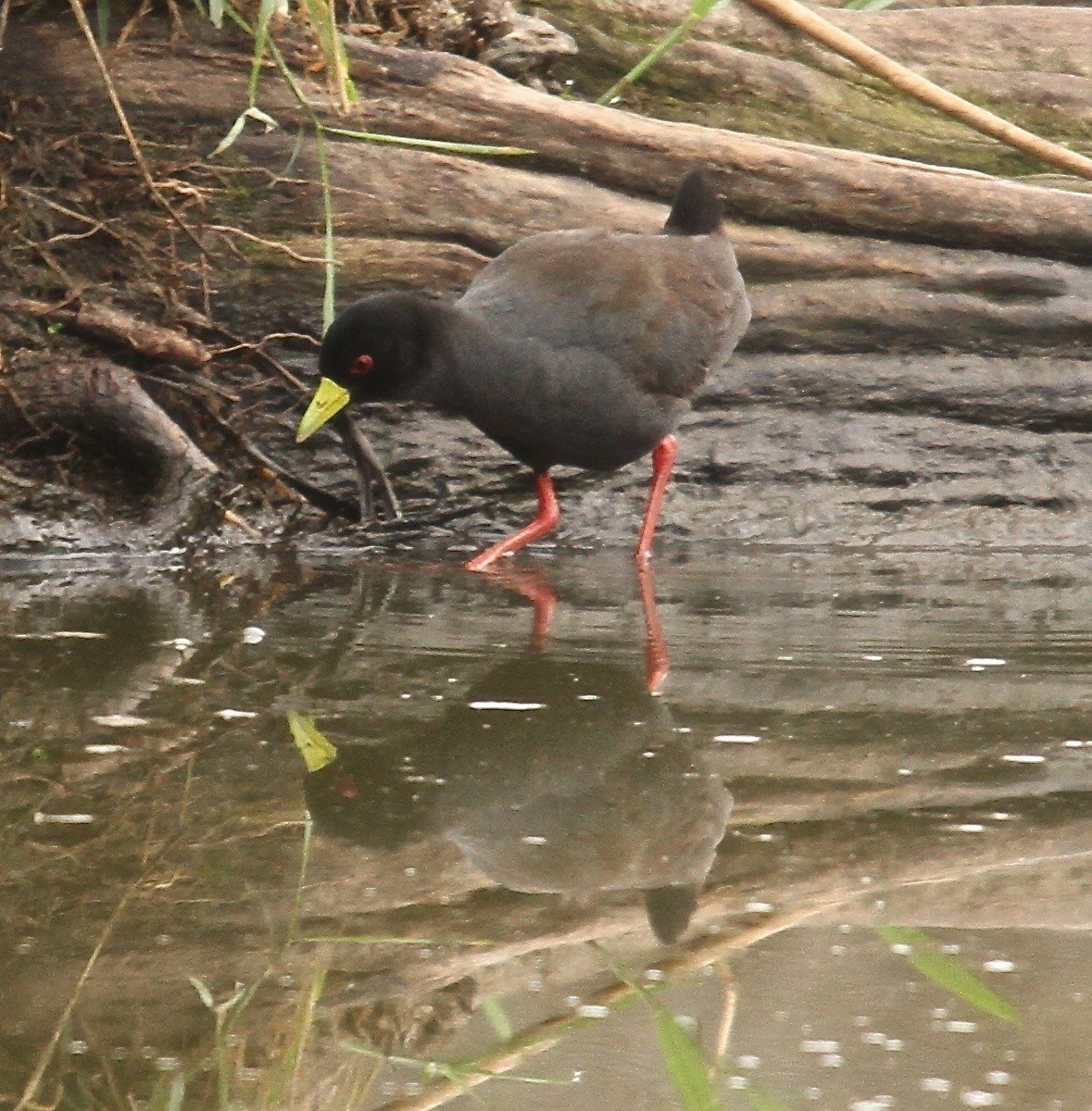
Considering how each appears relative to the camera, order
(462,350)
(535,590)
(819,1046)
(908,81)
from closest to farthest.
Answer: (819,1046), (908,81), (535,590), (462,350)

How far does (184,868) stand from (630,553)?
4178 millimetres

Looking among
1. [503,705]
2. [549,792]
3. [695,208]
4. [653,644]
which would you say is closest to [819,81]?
[695,208]

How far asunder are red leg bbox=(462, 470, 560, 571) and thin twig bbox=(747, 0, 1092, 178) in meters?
2.00

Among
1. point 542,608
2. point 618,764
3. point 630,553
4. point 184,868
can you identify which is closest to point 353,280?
point 630,553

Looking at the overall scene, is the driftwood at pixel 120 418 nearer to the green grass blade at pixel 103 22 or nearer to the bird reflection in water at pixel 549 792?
the green grass blade at pixel 103 22

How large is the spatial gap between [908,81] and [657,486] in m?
2.09

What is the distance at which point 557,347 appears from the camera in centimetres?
641

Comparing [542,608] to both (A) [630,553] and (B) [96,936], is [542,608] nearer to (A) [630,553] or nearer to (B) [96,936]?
(A) [630,553]

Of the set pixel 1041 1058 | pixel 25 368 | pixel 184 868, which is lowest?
pixel 25 368

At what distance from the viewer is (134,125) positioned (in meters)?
7.04

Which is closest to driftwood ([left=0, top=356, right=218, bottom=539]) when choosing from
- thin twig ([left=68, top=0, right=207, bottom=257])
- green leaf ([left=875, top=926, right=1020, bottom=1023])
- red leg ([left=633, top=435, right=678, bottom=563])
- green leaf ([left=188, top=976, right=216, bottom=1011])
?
thin twig ([left=68, top=0, right=207, bottom=257])

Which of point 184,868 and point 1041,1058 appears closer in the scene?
point 1041,1058

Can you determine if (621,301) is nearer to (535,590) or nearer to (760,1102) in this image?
→ (535,590)

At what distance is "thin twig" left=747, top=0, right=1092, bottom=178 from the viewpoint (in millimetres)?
5297
